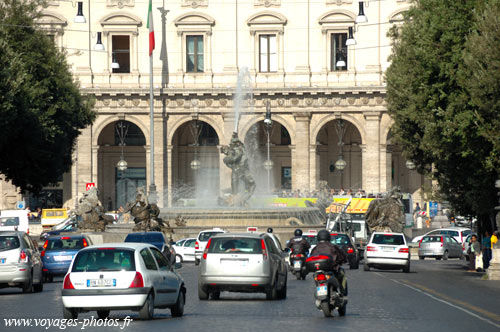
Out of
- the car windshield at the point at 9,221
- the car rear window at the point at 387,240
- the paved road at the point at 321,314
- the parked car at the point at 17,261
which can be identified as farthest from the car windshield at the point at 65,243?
the car windshield at the point at 9,221

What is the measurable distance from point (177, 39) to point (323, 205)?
1786 cm

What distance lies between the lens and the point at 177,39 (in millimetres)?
76000

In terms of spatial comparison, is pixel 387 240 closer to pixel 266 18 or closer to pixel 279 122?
pixel 279 122

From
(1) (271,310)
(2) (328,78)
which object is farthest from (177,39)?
(1) (271,310)

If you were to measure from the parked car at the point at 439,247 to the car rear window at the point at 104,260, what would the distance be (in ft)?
125

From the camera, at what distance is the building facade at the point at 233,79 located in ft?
242

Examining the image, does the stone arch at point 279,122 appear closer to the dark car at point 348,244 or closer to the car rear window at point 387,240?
the dark car at point 348,244

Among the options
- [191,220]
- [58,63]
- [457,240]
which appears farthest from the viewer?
[457,240]

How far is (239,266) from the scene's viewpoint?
69.8 feet

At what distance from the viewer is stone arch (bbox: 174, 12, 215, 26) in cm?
7588

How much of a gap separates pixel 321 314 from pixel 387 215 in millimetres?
32052

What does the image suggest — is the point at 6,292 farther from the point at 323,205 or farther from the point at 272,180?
the point at 272,180

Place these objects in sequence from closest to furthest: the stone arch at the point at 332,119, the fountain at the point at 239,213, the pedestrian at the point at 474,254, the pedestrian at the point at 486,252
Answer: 1. the pedestrian at the point at 486,252
2. the pedestrian at the point at 474,254
3. the fountain at the point at 239,213
4. the stone arch at the point at 332,119

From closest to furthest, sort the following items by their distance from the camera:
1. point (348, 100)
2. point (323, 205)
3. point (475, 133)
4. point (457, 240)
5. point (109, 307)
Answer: point (109, 307) < point (475, 133) < point (457, 240) < point (323, 205) < point (348, 100)
